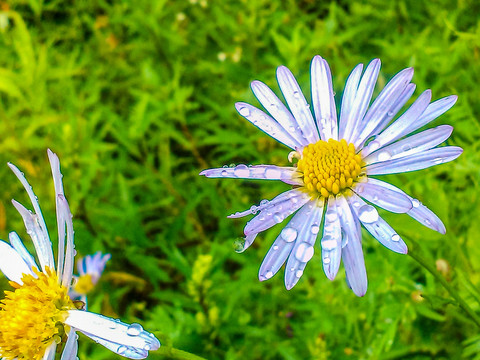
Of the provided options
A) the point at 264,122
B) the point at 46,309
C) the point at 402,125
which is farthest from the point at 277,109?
the point at 46,309

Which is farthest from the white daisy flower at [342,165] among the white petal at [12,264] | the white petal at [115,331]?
the white petal at [12,264]

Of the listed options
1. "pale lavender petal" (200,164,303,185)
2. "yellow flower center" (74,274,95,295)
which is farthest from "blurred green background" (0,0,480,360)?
"pale lavender petal" (200,164,303,185)

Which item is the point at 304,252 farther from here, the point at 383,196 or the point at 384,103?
the point at 384,103

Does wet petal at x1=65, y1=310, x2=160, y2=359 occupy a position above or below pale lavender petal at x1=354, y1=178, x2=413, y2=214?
below

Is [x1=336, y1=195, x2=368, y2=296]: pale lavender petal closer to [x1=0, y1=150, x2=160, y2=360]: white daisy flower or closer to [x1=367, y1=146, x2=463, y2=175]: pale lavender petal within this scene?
[x1=367, y1=146, x2=463, y2=175]: pale lavender petal

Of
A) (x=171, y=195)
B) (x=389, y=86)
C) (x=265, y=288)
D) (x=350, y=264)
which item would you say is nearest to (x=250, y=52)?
(x=171, y=195)

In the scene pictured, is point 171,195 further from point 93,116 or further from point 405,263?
point 405,263

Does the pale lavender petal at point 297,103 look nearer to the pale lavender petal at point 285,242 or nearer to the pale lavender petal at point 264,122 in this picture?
the pale lavender petal at point 264,122
